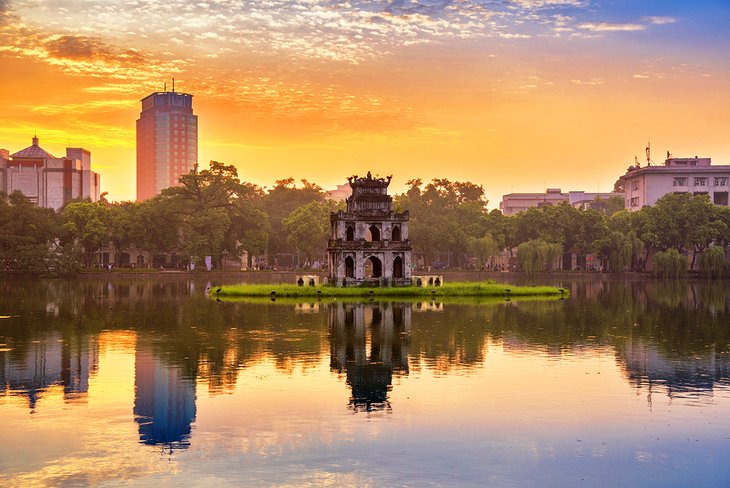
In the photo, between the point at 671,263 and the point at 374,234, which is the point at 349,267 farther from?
the point at 671,263

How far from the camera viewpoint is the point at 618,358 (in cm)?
3622

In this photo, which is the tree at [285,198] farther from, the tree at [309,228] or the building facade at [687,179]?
the building facade at [687,179]

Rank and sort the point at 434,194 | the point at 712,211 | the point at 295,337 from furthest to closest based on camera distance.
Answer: the point at 434,194 → the point at 712,211 → the point at 295,337

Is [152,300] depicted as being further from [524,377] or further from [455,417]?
[455,417]

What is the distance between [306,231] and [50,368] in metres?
106

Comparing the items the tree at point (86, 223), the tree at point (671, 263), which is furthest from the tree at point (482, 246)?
the tree at point (86, 223)

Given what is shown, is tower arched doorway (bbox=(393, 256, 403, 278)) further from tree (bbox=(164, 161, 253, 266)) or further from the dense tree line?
tree (bbox=(164, 161, 253, 266))

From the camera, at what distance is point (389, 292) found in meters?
75.2

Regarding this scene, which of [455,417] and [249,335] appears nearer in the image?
[455,417]

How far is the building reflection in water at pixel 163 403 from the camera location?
22453 mm

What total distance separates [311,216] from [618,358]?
108 meters

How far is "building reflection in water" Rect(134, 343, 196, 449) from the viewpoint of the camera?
73.7ft

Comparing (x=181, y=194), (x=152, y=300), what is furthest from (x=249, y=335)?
(x=181, y=194)

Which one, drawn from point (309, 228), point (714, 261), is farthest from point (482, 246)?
point (714, 261)
